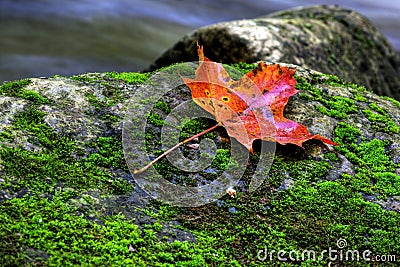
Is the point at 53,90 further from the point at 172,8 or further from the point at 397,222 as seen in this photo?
the point at 172,8

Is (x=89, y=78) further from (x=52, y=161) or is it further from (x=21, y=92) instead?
(x=52, y=161)

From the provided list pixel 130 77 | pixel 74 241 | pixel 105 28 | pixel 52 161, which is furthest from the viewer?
pixel 105 28

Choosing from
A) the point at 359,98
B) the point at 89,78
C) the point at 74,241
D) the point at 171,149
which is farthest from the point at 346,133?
the point at 74,241

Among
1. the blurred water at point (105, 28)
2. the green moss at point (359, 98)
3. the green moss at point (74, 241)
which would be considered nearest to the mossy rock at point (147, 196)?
the green moss at point (74, 241)

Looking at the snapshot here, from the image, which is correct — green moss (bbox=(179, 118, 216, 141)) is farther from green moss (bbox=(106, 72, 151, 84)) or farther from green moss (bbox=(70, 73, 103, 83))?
green moss (bbox=(70, 73, 103, 83))

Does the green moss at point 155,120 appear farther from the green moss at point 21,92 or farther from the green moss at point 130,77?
the green moss at point 21,92
